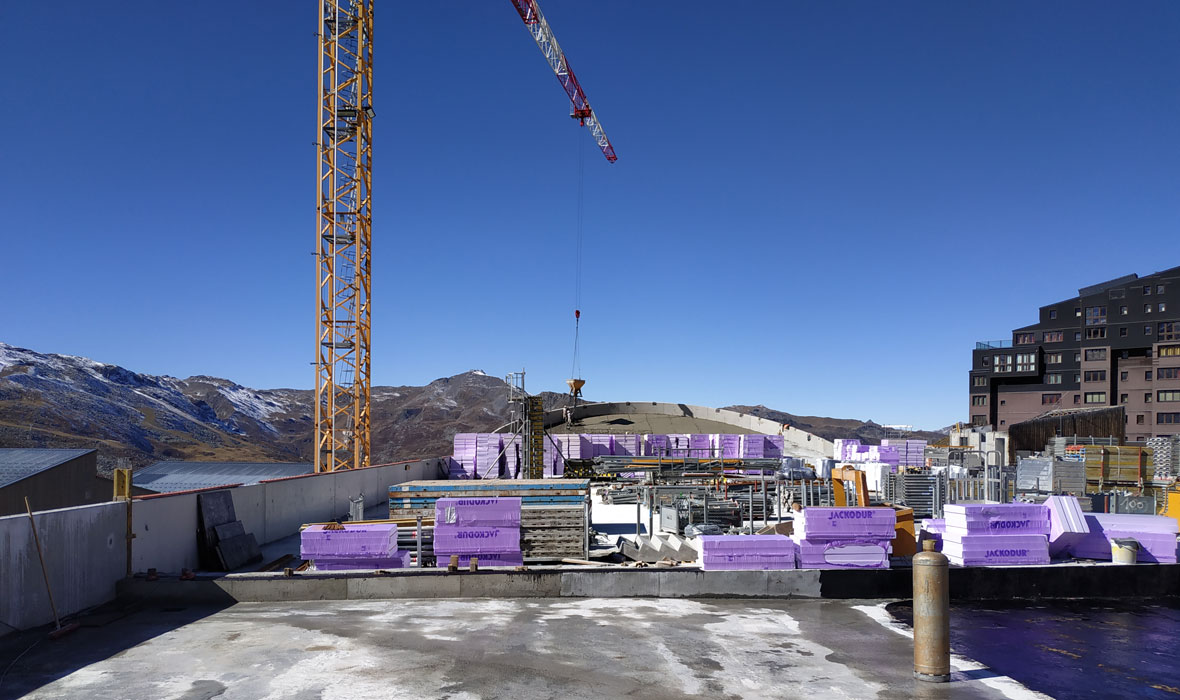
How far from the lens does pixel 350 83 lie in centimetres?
4650

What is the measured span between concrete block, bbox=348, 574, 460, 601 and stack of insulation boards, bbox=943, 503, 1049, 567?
901 centimetres

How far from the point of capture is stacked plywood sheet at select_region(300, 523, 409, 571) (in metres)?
14.1

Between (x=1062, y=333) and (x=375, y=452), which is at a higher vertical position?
(x=1062, y=333)

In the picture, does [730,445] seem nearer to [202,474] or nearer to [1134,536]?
[202,474]


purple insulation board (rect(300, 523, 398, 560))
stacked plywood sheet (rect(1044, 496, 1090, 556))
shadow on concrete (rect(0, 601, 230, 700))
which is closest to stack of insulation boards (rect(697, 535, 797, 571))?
stacked plywood sheet (rect(1044, 496, 1090, 556))

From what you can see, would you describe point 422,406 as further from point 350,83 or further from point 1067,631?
point 1067,631

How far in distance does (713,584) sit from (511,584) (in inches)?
138

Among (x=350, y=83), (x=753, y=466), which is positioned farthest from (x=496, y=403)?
(x=753, y=466)

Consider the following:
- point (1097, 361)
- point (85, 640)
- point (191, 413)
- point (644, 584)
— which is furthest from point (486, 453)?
point (191, 413)

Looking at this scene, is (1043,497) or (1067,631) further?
(1043,497)

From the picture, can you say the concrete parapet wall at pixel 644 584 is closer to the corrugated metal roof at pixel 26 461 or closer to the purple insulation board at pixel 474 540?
the purple insulation board at pixel 474 540

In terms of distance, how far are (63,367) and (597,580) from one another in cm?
16065

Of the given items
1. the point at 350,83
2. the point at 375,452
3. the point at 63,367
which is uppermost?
the point at 350,83

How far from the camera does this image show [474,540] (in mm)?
14781
